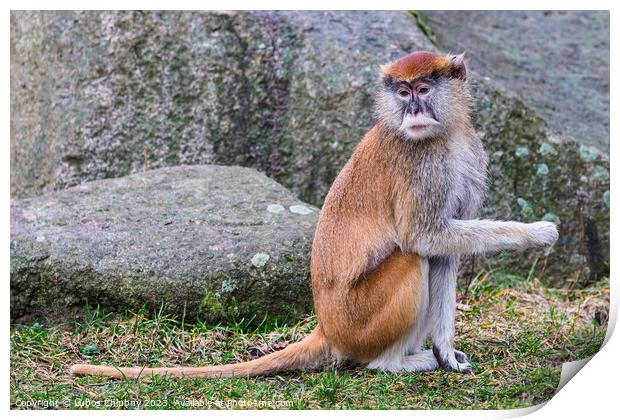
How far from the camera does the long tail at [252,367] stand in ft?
16.3

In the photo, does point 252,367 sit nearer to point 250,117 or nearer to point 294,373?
Answer: point 294,373

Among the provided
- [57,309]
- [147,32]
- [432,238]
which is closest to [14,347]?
[57,309]

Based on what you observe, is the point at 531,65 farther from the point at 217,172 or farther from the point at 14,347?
the point at 14,347

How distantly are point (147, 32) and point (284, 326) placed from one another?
300 cm

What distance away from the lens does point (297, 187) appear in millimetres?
7332

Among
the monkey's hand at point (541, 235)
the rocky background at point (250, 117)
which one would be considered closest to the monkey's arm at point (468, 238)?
the monkey's hand at point (541, 235)

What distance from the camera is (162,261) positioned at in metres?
5.72

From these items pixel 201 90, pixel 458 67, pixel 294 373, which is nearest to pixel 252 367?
pixel 294 373

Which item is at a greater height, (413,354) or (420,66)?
(420,66)

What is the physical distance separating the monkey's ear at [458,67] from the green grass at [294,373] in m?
1.58

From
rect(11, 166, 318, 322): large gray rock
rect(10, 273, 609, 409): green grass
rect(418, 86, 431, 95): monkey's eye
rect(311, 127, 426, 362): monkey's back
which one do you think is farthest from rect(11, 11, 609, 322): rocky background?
rect(418, 86, 431, 95): monkey's eye

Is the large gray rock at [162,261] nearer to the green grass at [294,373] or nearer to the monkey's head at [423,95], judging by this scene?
the green grass at [294,373]

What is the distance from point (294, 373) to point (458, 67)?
1899mm

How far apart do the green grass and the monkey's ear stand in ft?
5.19
